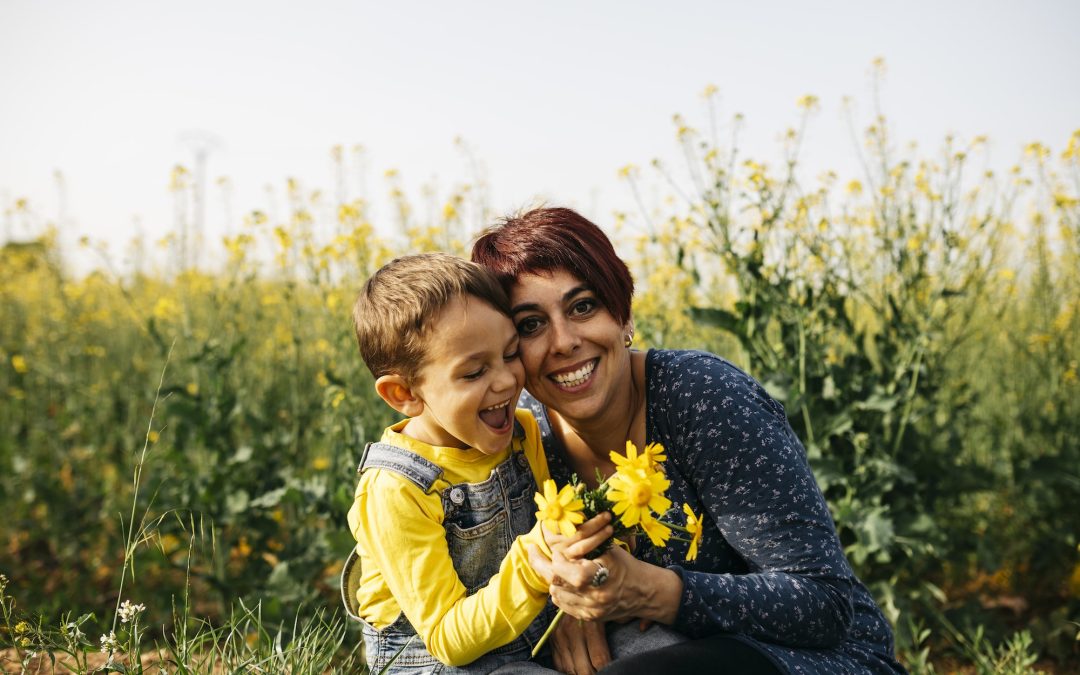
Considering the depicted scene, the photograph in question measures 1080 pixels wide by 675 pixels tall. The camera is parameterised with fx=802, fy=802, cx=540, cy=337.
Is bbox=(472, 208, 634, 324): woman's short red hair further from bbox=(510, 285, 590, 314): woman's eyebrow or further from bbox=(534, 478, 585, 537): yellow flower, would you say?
bbox=(534, 478, 585, 537): yellow flower

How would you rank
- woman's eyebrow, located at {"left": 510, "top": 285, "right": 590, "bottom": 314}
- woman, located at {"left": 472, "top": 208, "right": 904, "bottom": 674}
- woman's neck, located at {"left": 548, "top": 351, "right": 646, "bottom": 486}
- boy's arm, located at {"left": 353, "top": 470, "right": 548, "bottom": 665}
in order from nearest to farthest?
boy's arm, located at {"left": 353, "top": 470, "right": 548, "bottom": 665} → woman, located at {"left": 472, "top": 208, "right": 904, "bottom": 674} → woman's eyebrow, located at {"left": 510, "top": 285, "right": 590, "bottom": 314} → woman's neck, located at {"left": 548, "top": 351, "right": 646, "bottom": 486}

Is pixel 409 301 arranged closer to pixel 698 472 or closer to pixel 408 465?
pixel 408 465

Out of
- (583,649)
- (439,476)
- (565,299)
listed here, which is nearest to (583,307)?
(565,299)

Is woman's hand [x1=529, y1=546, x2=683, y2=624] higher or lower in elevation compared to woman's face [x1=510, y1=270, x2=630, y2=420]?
lower

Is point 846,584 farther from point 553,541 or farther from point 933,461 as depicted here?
point 933,461

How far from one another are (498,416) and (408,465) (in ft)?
0.74

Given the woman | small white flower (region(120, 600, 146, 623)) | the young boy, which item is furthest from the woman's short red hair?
small white flower (region(120, 600, 146, 623))

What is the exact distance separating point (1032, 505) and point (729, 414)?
108 inches

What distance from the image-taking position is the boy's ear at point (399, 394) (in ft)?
5.98

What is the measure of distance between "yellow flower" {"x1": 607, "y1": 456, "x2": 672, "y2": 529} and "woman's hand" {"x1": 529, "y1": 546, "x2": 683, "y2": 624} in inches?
6.1

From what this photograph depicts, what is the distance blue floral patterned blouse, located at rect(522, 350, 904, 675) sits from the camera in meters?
1.68

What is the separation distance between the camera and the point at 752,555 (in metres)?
1.83

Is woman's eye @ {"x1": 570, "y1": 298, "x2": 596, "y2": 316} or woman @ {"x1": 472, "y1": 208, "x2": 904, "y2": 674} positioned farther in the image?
woman's eye @ {"x1": 570, "y1": 298, "x2": 596, "y2": 316}

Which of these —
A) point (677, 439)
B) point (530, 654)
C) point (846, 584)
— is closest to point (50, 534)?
point (530, 654)
